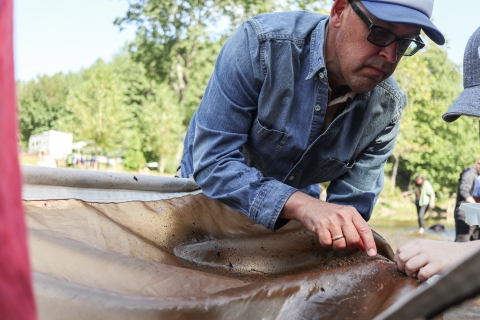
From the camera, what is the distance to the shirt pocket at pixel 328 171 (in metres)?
2.40

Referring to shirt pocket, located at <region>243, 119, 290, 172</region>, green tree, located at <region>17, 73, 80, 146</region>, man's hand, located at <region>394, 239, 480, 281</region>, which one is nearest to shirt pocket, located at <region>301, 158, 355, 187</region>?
shirt pocket, located at <region>243, 119, 290, 172</region>

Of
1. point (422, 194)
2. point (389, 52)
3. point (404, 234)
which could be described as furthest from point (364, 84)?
point (404, 234)

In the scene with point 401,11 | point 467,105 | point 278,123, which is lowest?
point 278,123

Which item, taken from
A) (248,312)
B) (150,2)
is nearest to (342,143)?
(248,312)

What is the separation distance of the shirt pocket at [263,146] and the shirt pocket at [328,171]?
0.69 ft

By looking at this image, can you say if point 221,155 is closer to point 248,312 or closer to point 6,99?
point 248,312

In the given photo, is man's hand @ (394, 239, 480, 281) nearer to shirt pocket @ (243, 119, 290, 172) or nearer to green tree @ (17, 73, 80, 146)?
shirt pocket @ (243, 119, 290, 172)

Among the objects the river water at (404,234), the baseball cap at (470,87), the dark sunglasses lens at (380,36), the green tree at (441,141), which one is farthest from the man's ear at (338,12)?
the green tree at (441,141)

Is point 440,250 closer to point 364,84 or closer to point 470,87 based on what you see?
point 470,87

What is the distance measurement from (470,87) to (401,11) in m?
0.34

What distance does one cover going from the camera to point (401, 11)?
1883mm

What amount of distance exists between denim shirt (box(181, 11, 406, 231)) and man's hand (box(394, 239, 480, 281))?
49 cm

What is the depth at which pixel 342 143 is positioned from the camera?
2352 millimetres

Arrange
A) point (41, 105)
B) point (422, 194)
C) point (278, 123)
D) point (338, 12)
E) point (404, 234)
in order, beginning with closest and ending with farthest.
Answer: point (338, 12) → point (278, 123) → point (422, 194) → point (404, 234) → point (41, 105)
